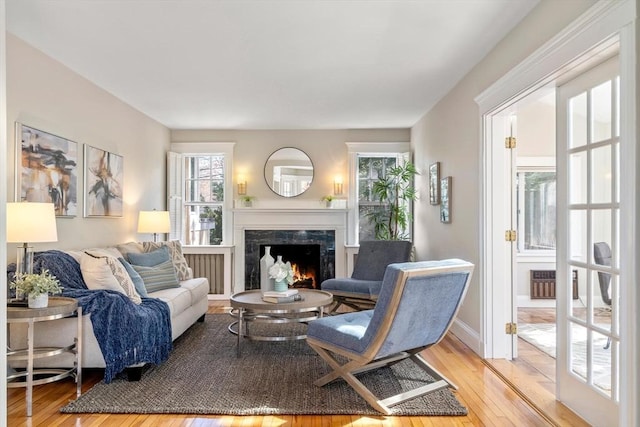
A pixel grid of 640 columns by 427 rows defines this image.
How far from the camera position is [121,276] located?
3355 mm

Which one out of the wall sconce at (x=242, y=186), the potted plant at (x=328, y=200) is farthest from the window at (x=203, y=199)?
the potted plant at (x=328, y=200)

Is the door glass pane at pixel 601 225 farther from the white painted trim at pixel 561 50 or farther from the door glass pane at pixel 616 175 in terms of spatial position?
the white painted trim at pixel 561 50

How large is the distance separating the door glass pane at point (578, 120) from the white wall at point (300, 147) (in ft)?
13.0

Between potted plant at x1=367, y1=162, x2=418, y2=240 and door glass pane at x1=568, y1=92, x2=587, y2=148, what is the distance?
10.4 feet

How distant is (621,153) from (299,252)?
191 inches

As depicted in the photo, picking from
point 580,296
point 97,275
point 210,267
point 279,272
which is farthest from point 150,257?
point 580,296

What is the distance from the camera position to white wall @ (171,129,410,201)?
21.5ft

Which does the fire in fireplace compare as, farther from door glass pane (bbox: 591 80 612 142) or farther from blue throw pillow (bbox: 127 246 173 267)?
door glass pane (bbox: 591 80 612 142)

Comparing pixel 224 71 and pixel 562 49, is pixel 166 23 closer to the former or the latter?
pixel 224 71

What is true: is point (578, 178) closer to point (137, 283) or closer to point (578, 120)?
point (578, 120)

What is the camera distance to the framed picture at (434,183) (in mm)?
4945

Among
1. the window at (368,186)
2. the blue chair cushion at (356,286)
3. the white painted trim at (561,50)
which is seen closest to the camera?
the white painted trim at (561,50)

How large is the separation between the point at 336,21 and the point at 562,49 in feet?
4.57

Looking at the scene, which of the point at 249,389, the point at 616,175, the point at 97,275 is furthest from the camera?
the point at 97,275
